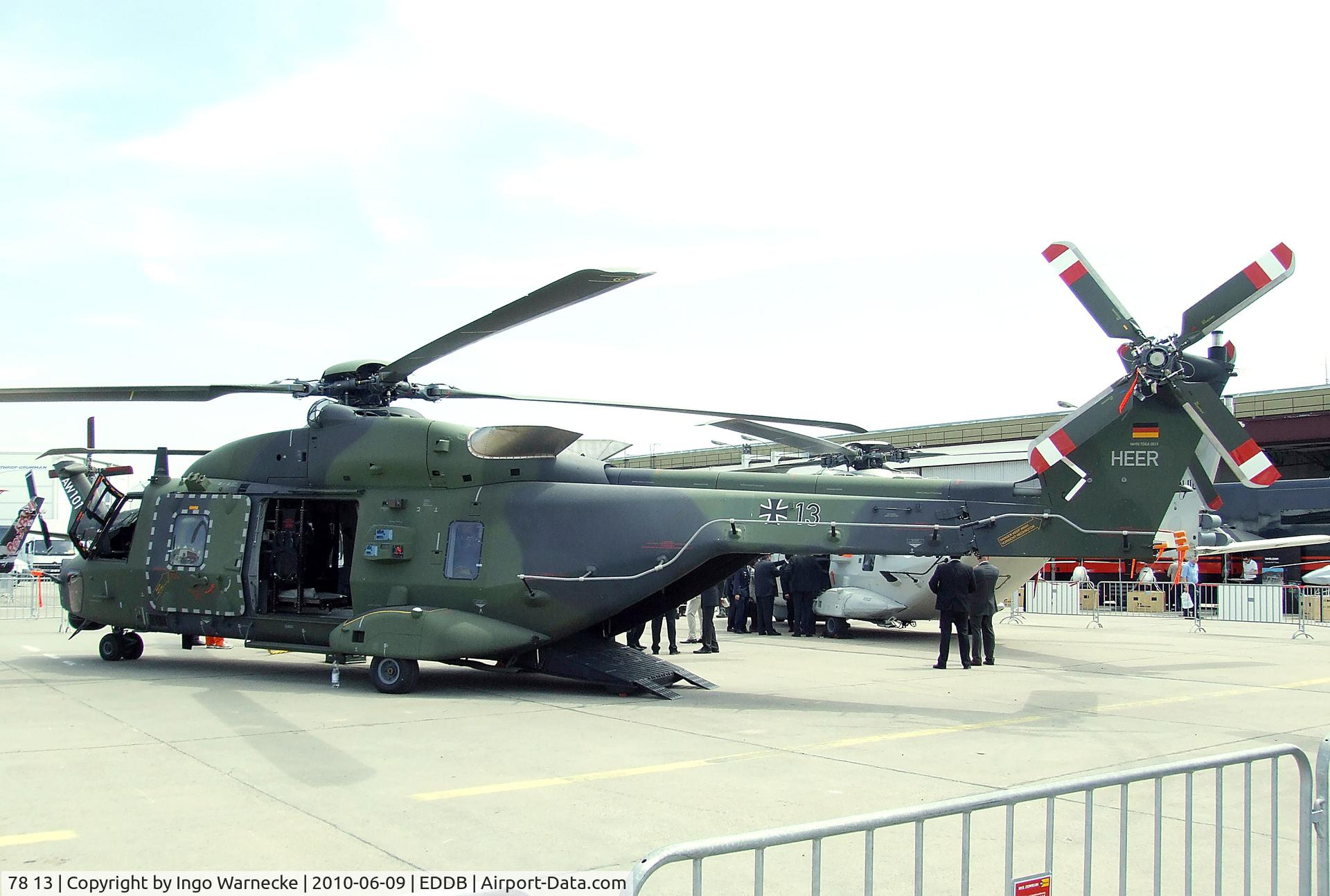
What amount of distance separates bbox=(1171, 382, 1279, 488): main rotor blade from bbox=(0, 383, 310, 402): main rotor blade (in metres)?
9.00

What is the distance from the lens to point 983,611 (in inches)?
591

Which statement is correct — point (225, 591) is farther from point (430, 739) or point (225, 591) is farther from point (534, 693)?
point (430, 739)

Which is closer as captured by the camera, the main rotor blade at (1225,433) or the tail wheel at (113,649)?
the main rotor blade at (1225,433)

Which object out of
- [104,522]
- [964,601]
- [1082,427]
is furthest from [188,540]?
[1082,427]

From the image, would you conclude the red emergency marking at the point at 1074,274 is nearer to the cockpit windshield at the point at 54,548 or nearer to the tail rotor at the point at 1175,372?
the tail rotor at the point at 1175,372

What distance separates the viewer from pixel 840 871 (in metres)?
5.33

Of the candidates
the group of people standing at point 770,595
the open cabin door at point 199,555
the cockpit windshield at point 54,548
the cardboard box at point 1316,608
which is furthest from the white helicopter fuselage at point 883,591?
the cockpit windshield at point 54,548

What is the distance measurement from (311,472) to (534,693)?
3658 mm

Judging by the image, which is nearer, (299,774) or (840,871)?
(840,871)

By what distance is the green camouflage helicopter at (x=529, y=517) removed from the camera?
1059 centimetres

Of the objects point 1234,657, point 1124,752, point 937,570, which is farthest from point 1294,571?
point 1124,752

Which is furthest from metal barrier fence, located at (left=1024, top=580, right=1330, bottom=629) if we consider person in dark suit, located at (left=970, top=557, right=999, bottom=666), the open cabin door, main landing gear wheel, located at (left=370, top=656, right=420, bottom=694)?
the open cabin door

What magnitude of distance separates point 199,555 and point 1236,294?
11.2 metres

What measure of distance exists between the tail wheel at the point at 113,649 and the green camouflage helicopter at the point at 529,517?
0.35 metres
